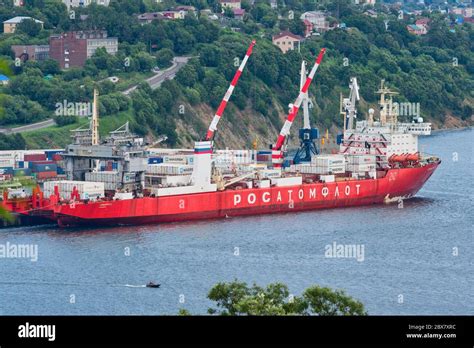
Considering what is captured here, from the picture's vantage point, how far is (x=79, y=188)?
54594 mm

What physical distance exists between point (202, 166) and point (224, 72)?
4475 cm

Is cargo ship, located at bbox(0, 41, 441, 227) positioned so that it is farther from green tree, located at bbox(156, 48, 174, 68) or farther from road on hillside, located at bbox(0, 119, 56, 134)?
green tree, located at bbox(156, 48, 174, 68)

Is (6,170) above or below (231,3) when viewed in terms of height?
below

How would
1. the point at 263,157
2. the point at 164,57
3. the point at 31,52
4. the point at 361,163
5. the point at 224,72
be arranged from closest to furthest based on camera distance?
the point at 361,163
the point at 263,157
the point at 31,52
the point at 224,72
the point at 164,57

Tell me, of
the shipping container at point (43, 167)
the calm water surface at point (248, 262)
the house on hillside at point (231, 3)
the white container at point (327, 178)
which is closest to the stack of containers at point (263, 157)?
the white container at point (327, 178)

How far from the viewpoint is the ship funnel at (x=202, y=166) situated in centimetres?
5728

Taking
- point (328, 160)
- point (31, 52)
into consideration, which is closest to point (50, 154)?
point (328, 160)

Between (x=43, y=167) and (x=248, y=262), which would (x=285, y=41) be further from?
(x=248, y=262)

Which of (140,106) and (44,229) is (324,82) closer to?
(140,106)

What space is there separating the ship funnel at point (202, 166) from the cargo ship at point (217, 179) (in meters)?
0.04

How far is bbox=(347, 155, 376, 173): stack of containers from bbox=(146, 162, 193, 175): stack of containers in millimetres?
10641

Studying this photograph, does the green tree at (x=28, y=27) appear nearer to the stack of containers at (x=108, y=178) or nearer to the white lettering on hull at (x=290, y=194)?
the white lettering on hull at (x=290, y=194)

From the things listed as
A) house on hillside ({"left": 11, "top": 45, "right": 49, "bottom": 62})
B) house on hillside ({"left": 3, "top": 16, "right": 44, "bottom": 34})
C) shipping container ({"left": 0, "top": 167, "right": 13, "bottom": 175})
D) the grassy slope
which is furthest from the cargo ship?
house on hillside ({"left": 3, "top": 16, "right": 44, "bottom": 34})
